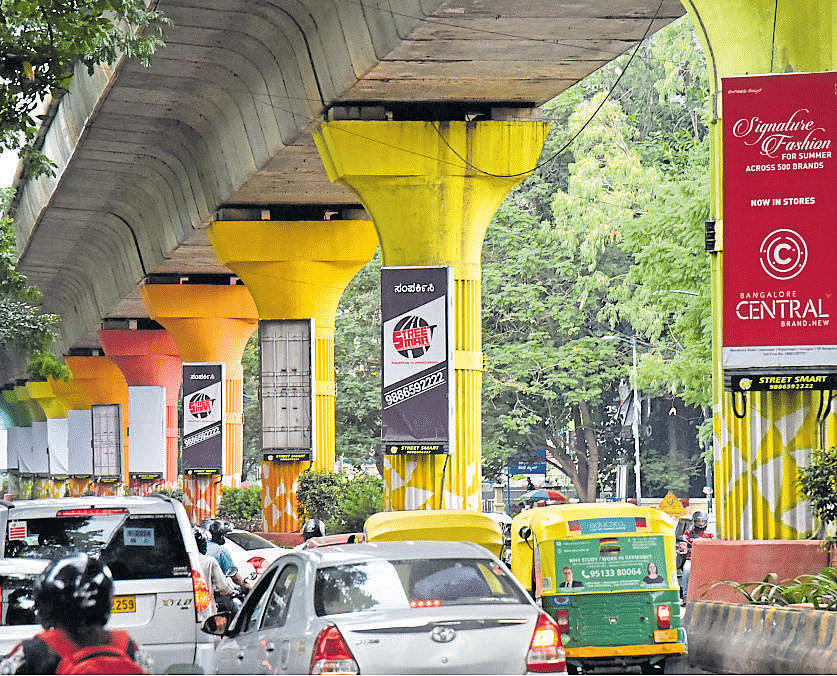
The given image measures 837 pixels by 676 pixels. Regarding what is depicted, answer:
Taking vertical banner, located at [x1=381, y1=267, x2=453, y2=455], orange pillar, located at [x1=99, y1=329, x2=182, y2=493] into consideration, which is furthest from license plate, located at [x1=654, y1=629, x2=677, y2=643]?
orange pillar, located at [x1=99, y1=329, x2=182, y2=493]

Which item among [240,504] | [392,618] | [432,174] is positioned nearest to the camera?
[392,618]

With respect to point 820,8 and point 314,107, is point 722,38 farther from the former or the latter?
point 314,107

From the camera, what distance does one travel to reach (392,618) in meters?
8.60

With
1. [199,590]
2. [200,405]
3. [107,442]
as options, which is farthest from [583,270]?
[199,590]

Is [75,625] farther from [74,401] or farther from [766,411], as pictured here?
[74,401]

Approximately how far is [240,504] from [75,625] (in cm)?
3666

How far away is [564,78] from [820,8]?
7945 mm

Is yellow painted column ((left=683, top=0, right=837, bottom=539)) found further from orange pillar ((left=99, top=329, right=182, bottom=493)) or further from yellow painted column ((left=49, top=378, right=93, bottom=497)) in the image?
yellow painted column ((left=49, top=378, right=93, bottom=497))

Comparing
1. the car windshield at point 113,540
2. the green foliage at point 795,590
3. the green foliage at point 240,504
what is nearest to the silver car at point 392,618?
the car windshield at point 113,540

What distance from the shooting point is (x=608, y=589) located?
1385cm

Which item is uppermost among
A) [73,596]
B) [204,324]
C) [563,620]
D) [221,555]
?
[204,324]

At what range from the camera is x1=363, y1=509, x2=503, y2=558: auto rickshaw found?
15984 millimetres

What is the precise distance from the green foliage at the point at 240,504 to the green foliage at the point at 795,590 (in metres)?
29.2

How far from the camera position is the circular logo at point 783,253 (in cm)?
1289
